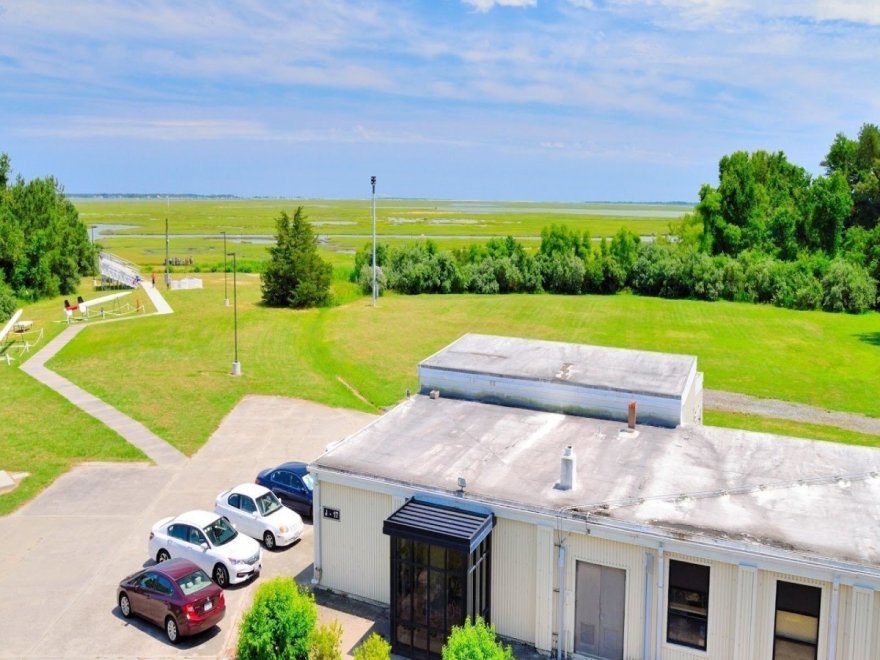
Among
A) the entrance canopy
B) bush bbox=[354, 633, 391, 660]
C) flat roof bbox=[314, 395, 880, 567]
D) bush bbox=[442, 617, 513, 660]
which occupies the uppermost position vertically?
flat roof bbox=[314, 395, 880, 567]

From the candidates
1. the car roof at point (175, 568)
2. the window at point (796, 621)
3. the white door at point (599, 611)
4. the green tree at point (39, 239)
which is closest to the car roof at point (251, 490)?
the car roof at point (175, 568)

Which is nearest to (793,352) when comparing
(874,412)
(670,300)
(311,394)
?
(874,412)

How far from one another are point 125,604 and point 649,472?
11085 millimetres

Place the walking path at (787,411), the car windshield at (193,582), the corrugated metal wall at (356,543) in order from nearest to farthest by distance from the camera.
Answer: the car windshield at (193,582) < the corrugated metal wall at (356,543) < the walking path at (787,411)

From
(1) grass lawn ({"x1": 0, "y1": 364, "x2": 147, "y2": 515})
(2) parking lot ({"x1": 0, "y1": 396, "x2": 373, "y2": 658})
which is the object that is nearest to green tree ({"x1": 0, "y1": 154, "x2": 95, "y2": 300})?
(1) grass lawn ({"x1": 0, "y1": 364, "x2": 147, "y2": 515})

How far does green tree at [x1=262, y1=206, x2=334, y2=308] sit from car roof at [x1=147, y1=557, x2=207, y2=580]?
3975 cm

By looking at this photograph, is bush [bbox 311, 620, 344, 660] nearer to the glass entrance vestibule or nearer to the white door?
the glass entrance vestibule

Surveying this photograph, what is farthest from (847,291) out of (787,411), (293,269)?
(293,269)

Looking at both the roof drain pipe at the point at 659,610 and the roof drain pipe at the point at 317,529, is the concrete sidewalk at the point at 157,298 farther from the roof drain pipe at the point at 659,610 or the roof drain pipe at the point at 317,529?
the roof drain pipe at the point at 659,610

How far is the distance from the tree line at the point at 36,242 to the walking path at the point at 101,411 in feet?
53.6

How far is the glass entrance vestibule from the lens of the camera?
43.7 feet

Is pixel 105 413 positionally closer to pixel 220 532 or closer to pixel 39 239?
pixel 220 532

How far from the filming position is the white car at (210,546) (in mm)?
16359

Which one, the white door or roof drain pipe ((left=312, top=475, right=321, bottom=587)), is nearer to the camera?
the white door
